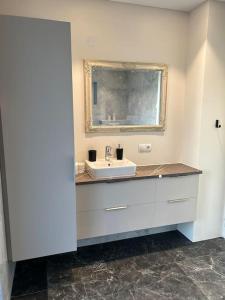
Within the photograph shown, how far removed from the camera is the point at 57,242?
196 centimetres

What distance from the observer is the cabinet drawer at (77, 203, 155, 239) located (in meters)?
2.21

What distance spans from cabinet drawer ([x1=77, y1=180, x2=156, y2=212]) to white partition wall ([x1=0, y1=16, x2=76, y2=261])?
24cm

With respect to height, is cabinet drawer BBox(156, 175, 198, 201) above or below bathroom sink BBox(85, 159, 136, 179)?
below

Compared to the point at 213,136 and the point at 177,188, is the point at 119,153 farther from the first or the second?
the point at 213,136

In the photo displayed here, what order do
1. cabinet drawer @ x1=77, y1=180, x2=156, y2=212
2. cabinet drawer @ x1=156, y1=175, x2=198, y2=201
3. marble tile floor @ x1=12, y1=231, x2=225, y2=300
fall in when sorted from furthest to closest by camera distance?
1. cabinet drawer @ x1=156, y1=175, x2=198, y2=201
2. cabinet drawer @ x1=77, y1=180, x2=156, y2=212
3. marble tile floor @ x1=12, y1=231, x2=225, y2=300

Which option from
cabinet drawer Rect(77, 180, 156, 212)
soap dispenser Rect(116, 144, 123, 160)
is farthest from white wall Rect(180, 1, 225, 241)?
soap dispenser Rect(116, 144, 123, 160)

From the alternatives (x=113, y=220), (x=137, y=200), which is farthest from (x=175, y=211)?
(x=113, y=220)

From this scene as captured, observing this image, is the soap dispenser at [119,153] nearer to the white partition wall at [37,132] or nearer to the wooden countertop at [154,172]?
the wooden countertop at [154,172]

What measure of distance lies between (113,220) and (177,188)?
0.76m

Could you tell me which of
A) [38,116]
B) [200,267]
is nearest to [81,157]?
[38,116]

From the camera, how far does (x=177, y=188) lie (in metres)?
2.46

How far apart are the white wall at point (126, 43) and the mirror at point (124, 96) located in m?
0.08

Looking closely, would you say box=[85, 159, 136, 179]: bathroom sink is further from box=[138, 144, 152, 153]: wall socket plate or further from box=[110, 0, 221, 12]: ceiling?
box=[110, 0, 221, 12]: ceiling

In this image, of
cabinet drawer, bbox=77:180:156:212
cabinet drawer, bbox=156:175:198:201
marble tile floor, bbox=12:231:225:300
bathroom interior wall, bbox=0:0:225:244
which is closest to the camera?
marble tile floor, bbox=12:231:225:300
